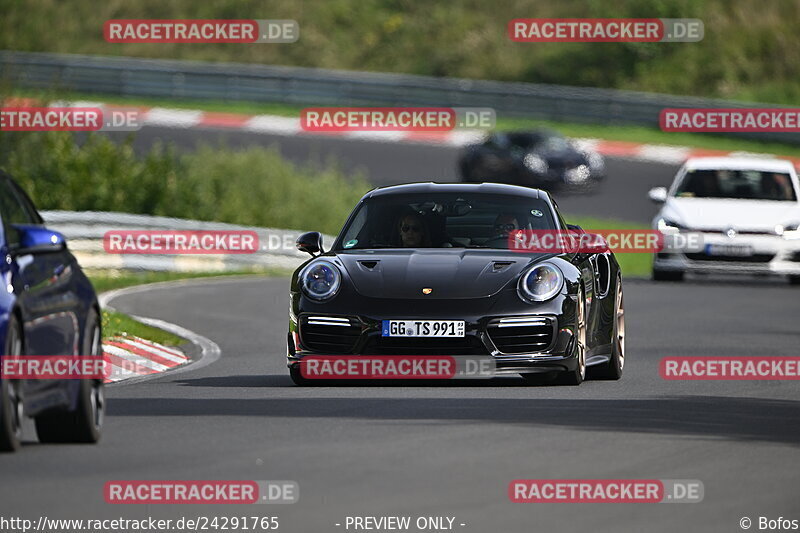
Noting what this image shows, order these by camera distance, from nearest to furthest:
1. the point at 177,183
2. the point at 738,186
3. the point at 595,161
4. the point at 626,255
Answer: the point at 738,186, the point at 177,183, the point at 626,255, the point at 595,161

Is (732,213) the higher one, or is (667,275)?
(732,213)

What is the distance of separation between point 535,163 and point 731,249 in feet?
46.4

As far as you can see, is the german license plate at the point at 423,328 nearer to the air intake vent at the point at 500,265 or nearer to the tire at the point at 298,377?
the air intake vent at the point at 500,265

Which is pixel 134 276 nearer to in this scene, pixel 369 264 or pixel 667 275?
pixel 667 275

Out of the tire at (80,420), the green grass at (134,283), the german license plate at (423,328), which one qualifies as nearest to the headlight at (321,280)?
the german license plate at (423,328)

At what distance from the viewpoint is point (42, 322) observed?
31.1 feet

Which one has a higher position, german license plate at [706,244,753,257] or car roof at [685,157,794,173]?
car roof at [685,157,794,173]

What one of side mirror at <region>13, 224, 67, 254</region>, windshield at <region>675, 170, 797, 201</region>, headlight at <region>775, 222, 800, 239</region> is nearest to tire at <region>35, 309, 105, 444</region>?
side mirror at <region>13, 224, 67, 254</region>

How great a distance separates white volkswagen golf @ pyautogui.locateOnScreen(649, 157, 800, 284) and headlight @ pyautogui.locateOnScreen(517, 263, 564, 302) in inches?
488

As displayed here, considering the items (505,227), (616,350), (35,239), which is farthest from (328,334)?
(35,239)

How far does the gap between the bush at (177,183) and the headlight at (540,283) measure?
17430mm

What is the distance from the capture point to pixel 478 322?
12594 millimetres

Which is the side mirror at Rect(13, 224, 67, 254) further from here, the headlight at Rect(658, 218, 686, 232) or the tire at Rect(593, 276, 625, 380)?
the headlight at Rect(658, 218, 686, 232)

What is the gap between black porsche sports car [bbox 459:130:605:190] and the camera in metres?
38.9
